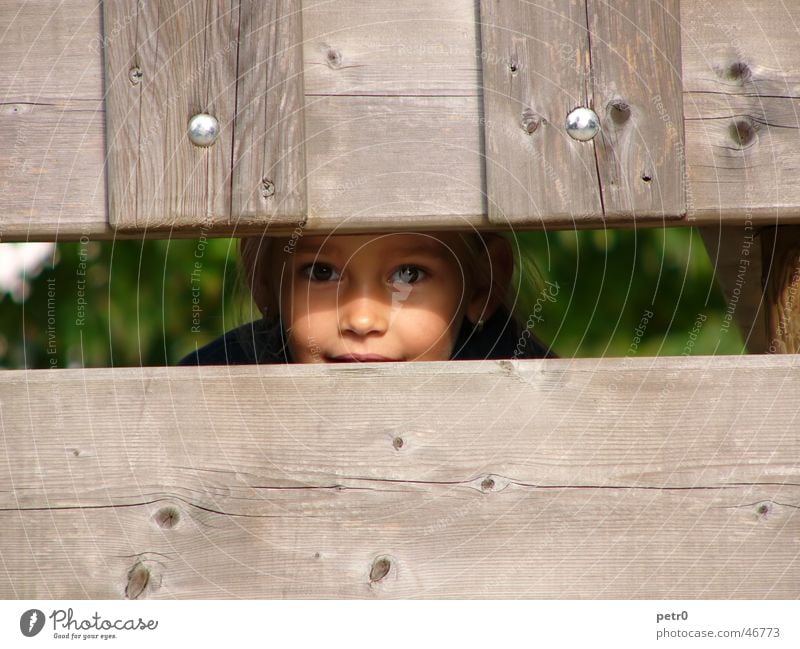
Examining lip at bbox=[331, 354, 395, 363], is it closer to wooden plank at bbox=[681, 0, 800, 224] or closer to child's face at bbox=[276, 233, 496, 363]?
child's face at bbox=[276, 233, 496, 363]

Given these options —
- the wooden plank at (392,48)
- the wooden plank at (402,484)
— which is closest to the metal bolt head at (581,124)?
the wooden plank at (392,48)

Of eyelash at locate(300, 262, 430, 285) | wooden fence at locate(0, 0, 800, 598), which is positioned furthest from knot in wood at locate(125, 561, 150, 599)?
eyelash at locate(300, 262, 430, 285)

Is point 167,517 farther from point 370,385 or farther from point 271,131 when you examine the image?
point 271,131

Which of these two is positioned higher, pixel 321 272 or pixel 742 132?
pixel 742 132

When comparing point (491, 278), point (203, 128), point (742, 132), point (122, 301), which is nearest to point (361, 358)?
point (491, 278)

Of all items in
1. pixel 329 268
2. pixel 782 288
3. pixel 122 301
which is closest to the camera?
pixel 782 288

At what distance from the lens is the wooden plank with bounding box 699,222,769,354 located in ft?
4.67

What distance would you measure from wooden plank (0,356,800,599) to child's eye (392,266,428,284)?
1.53 feet

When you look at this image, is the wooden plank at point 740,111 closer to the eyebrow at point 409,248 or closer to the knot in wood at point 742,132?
the knot in wood at point 742,132

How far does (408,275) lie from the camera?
5.31ft

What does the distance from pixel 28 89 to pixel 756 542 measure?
930 millimetres

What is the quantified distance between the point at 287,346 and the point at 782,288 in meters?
0.81

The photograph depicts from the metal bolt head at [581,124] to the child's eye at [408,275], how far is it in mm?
499

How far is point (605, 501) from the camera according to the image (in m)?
1.15
